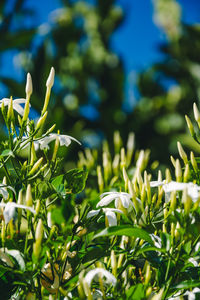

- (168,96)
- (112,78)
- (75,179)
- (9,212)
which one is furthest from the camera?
(168,96)

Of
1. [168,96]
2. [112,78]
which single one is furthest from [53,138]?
[168,96]

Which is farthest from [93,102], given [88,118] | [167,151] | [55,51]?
[167,151]

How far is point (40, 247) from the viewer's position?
36cm

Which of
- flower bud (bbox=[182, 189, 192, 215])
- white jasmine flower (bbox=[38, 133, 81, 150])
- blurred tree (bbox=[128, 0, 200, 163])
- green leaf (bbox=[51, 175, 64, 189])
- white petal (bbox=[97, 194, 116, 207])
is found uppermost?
blurred tree (bbox=[128, 0, 200, 163])

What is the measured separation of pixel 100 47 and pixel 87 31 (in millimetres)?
337

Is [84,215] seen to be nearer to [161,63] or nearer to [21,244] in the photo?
[21,244]

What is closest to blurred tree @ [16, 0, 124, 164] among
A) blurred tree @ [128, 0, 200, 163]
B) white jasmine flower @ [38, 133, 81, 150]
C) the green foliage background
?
the green foliage background

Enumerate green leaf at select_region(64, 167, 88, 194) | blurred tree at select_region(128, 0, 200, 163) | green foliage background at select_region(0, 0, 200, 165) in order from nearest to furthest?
green leaf at select_region(64, 167, 88, 194) → green foliage background at select_region(0, 0, 200, 165) → blurred tree at select_region(128, 0, 200, 163)

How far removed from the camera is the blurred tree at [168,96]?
10.7 ft

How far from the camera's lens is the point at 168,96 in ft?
12.0

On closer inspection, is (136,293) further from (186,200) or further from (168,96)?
(168,96)

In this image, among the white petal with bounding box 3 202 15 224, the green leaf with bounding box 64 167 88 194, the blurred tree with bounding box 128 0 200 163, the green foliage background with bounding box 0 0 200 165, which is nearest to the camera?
the white petal with bounding box 3 202 15 224

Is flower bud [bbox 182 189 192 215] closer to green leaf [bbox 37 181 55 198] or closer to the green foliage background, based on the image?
green leaf [bbox 37 181 55 198]

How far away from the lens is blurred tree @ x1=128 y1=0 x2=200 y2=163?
325 centimetres
